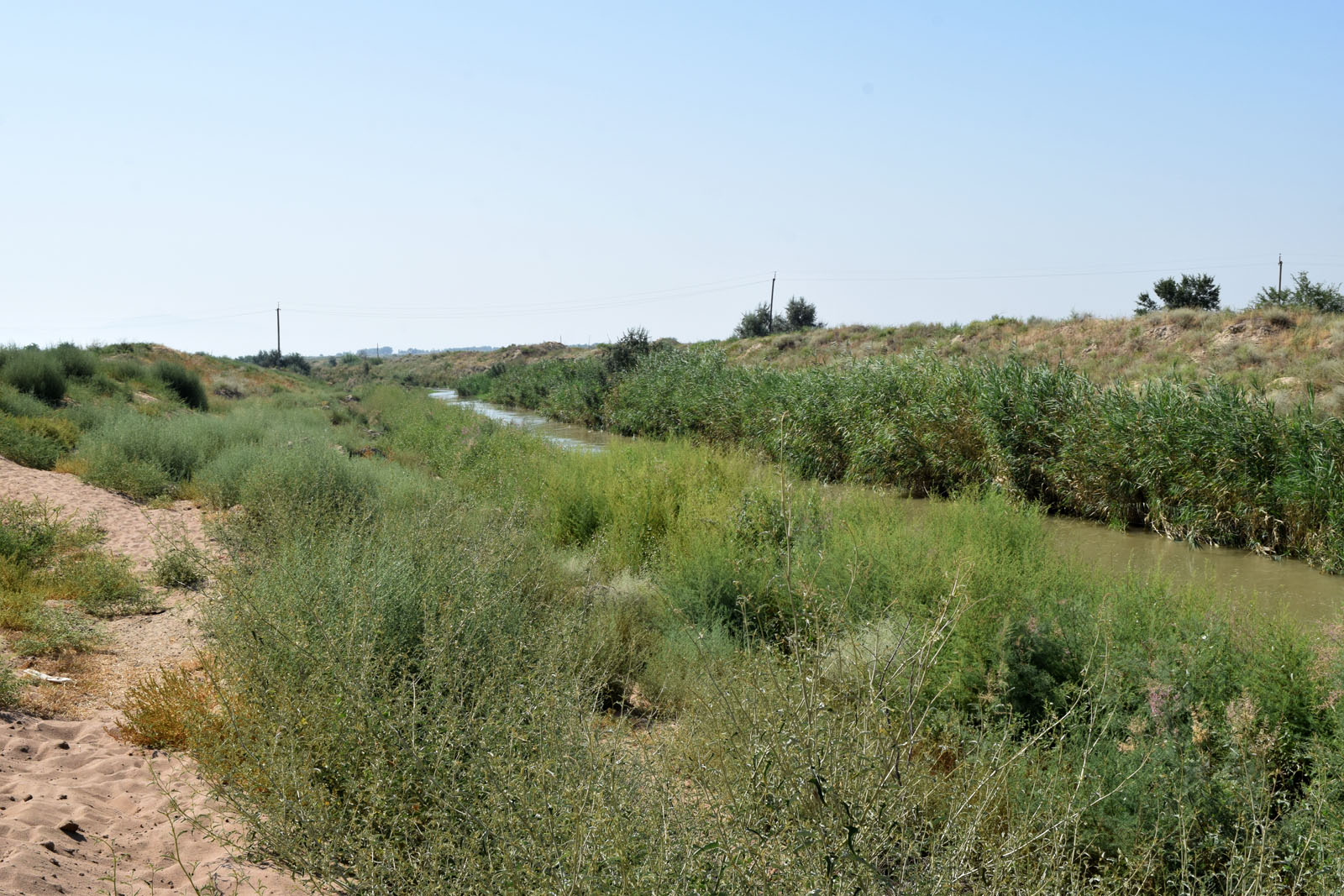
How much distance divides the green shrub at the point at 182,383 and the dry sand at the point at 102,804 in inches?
922

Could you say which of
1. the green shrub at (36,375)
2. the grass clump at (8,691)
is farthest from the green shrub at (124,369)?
the grass clump at (8,691)

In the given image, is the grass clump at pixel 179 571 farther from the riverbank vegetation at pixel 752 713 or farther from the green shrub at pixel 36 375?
the green shrub at pixel 36 375

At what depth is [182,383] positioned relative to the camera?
27672 millimetres

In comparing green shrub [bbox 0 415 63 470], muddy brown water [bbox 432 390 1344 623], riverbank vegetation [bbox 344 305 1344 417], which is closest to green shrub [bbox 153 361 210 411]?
green shrub [bbox 0 415 63 470]

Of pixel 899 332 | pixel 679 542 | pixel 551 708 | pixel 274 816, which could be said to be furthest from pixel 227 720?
pixel 899 332

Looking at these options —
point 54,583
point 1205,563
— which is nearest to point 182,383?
point 54,583

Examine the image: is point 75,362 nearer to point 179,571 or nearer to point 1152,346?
point 179,571

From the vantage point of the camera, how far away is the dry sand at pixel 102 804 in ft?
10.5

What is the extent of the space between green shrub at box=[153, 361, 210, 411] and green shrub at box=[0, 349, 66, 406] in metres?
5.94

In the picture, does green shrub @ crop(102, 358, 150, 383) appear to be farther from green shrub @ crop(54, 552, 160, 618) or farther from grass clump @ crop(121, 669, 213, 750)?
grass clump @ crop(121, 669, 213, 750)

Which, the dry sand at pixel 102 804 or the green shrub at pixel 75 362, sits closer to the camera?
the dry sand at pixel 102 804

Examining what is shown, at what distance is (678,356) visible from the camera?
95.9 ft

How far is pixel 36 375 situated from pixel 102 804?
19805mm

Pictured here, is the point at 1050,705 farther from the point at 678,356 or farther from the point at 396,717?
the point at 678,356
